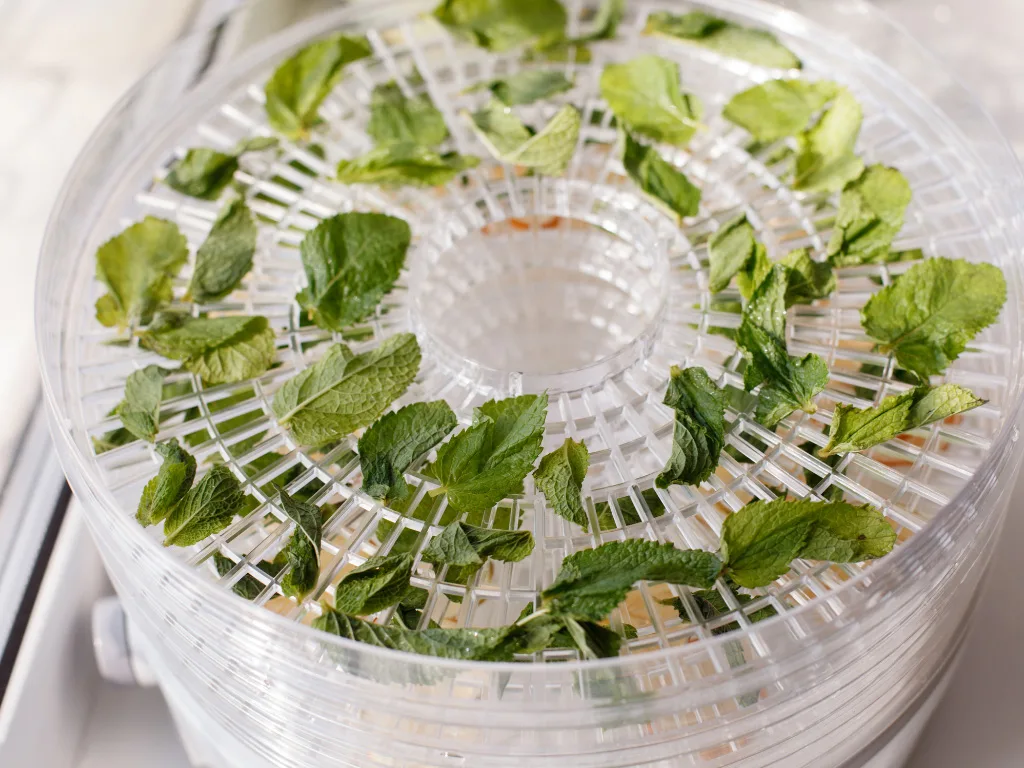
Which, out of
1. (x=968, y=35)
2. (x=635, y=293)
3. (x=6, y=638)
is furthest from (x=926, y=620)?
(x=968, y=35)

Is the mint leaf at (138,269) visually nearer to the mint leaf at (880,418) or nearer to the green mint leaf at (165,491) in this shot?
the green mint leaf at (165,491)

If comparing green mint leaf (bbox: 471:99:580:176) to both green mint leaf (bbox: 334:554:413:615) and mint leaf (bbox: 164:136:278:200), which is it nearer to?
Answer: mint leaf (bbox: 164:136:278:200)

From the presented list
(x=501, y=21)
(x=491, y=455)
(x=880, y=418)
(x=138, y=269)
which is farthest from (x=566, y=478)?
(x=501, y=21)

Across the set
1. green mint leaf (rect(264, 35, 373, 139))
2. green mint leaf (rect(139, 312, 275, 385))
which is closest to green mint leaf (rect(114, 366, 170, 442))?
green mint leaf (rect(139, 312, 275, 385))

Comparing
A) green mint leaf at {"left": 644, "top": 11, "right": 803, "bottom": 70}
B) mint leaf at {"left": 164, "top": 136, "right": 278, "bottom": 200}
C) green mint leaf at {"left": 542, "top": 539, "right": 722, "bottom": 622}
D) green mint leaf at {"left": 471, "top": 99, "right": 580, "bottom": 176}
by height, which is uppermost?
green mint leaf at {"left": 644, "top": 11, "right": 803, "bottom": 70}

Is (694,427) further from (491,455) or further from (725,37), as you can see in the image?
(725,37)

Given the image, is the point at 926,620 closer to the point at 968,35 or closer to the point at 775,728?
the point at 775,728

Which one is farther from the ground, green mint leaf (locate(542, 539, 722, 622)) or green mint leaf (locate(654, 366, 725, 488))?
green mint leaf (locate(654, 366, 725, 488))
